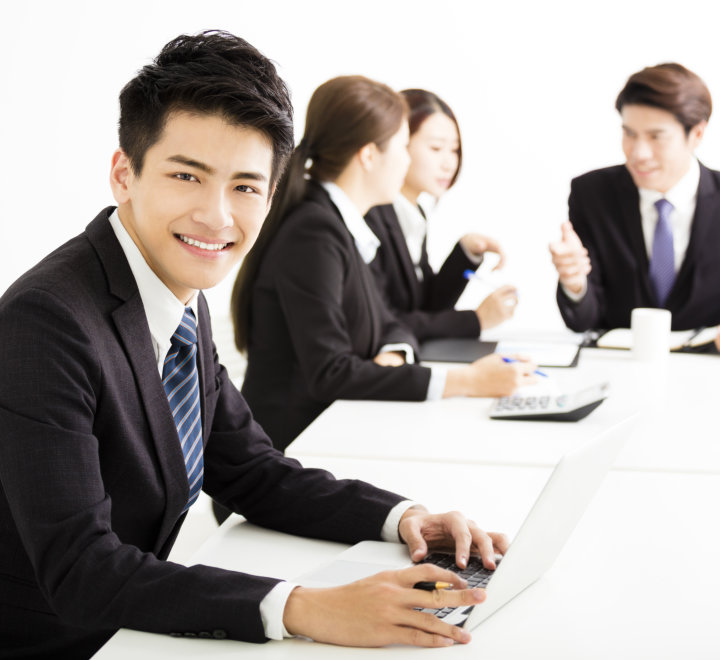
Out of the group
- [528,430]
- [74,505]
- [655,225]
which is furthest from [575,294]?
[74,505]

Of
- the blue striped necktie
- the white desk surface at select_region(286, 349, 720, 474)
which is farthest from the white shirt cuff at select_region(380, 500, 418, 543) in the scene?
the white desk surface at select_region(286, 349, 720, 474)

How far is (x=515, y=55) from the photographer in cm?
507

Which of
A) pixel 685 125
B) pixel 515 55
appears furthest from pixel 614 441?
pixel 515 55

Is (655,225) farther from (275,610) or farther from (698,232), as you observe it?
(275,610)

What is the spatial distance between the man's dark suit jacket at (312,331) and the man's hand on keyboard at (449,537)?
0.82 metres

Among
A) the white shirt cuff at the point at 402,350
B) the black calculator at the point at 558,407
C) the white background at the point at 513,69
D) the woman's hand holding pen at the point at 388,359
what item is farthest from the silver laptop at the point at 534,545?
the white background at the point at 513,69

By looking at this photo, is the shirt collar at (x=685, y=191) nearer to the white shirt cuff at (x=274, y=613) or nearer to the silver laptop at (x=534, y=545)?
the silver laptop at (x=534, y=545)

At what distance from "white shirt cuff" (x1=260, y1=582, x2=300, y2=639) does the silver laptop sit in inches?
4.6

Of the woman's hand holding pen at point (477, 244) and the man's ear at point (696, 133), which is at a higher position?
the man's ear at point (696, 133)

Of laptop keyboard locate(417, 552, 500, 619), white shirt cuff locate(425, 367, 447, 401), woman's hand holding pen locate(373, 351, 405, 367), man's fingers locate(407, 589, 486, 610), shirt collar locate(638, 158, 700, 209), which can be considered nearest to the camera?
man's fingers locate(407, 589, 486, 610)

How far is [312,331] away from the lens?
Result: 6.88ft

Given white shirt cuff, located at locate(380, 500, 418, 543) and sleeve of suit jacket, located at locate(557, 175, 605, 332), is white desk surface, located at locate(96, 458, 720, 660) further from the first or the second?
sleeve of suit jacket, located at locate(557, 175, 605, 332)

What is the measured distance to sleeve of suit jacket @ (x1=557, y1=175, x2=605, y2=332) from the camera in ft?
9.85

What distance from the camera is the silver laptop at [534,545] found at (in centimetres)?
91
